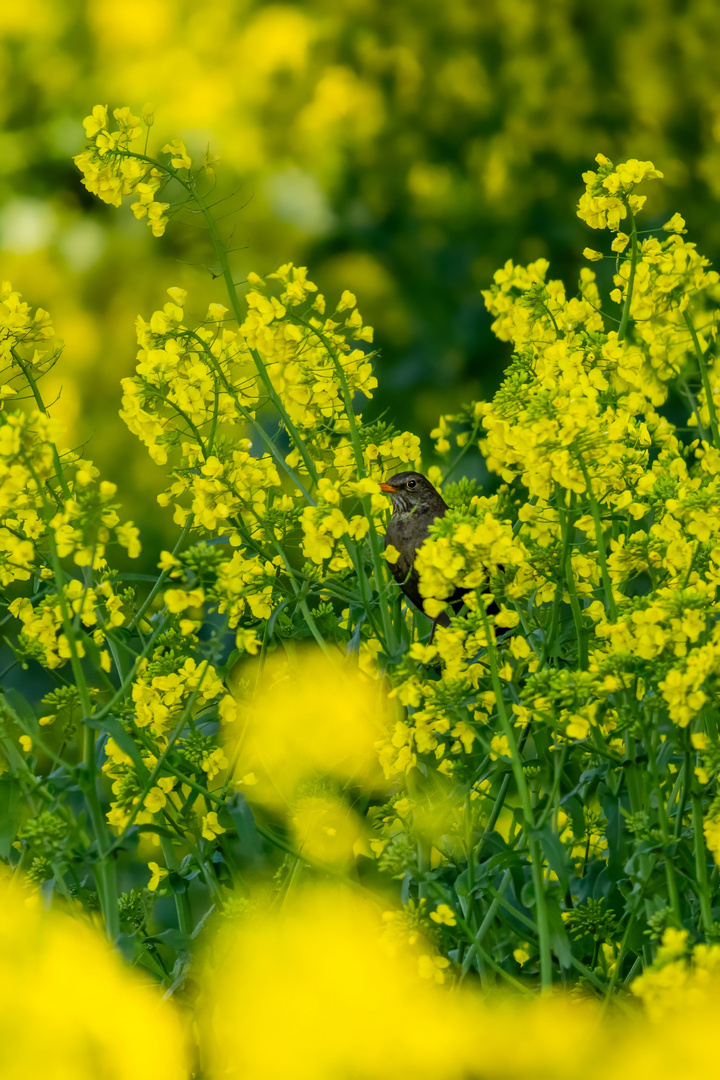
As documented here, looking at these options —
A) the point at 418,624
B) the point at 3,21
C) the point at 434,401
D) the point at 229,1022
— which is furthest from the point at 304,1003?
the point at 3,21

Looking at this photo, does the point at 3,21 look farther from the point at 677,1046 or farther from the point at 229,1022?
the point at 677,1046

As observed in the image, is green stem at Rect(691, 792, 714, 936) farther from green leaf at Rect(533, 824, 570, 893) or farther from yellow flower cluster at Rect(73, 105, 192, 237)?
yellow flower cluster at Rect(73, 105, 192, 237)

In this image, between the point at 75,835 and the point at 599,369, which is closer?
the point at 75,835

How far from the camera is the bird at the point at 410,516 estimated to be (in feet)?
5.95

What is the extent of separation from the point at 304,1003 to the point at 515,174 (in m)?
3.14

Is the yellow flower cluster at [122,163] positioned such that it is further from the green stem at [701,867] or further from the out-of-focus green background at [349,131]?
the out-of-focus green background at [349,131]

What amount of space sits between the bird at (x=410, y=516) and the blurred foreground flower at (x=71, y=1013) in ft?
2.05

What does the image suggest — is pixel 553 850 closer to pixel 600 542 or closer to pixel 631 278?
pixel 600 542

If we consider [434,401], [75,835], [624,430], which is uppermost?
[434,401]

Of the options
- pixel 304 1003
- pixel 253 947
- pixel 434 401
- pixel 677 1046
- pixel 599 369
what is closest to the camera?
pixel 677 1046

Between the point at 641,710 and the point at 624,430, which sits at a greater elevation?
the point at 624,430

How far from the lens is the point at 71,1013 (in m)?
1.31

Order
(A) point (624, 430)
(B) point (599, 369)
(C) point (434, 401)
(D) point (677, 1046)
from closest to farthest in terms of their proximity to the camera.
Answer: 1. (D) point (677, 1046)
2. (A) point (624, 430)
3. (B) point (599, 369)
4. (C) point (434, 401)

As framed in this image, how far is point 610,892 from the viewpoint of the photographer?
59.5 inches
